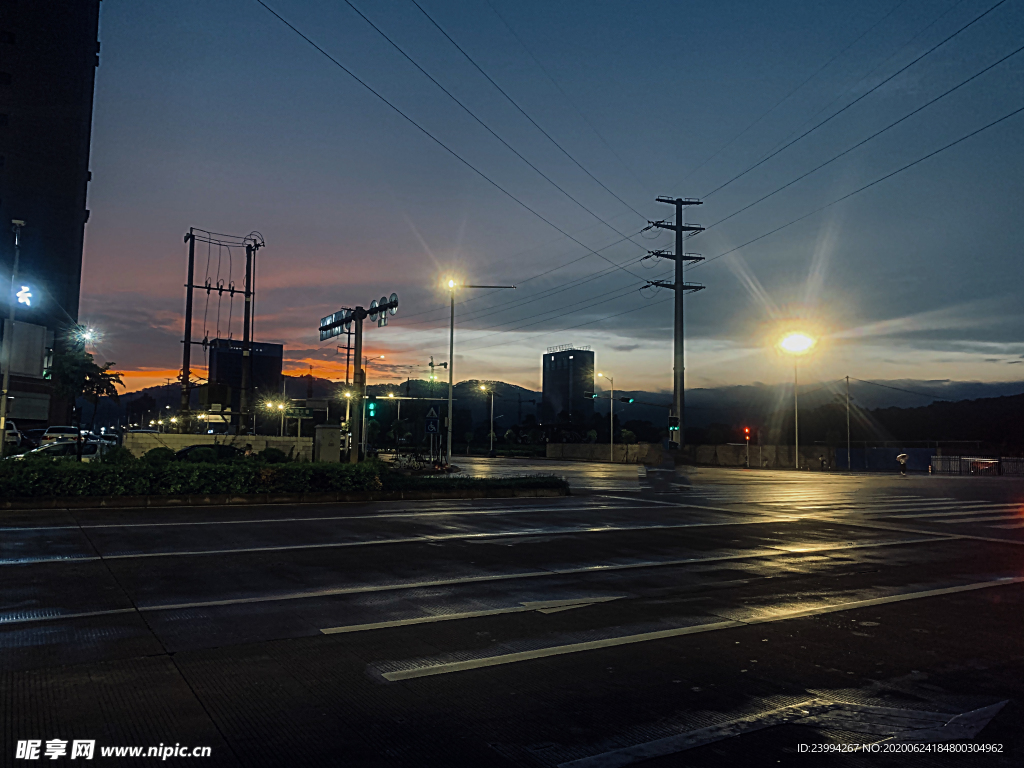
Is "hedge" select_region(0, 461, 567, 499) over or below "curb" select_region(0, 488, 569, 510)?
over

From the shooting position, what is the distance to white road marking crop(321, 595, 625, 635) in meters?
7.02

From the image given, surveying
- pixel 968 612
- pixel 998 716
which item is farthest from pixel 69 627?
pixel 968 612

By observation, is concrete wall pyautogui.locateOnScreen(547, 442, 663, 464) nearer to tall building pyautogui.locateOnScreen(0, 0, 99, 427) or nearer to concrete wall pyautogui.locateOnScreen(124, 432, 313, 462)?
concrete wall pyautogui.locateOnScreen(124, 432, 313, 462)

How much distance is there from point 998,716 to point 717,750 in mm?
2210

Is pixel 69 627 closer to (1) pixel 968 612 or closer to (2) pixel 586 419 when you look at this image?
(1) pixel 968 612

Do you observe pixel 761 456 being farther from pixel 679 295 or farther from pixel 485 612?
pixel 485 612

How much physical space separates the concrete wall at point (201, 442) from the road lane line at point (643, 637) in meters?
26.7

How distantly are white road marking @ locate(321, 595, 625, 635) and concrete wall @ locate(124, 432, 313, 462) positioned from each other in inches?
1001

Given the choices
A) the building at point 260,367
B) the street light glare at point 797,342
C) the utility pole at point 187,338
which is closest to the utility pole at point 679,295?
the street light glare at point 797,342

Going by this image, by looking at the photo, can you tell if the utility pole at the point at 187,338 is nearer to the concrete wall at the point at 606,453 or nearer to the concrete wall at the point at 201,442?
the concrete wall at the point at 201,442

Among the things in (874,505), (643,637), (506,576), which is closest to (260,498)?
(506,576)

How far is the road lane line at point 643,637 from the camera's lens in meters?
5.79

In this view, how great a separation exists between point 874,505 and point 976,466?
40049 millimetres

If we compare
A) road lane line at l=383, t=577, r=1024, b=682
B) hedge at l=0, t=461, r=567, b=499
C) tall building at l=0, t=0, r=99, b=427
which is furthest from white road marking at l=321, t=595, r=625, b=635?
tall building at l=0, t=0, r=99, b=427
